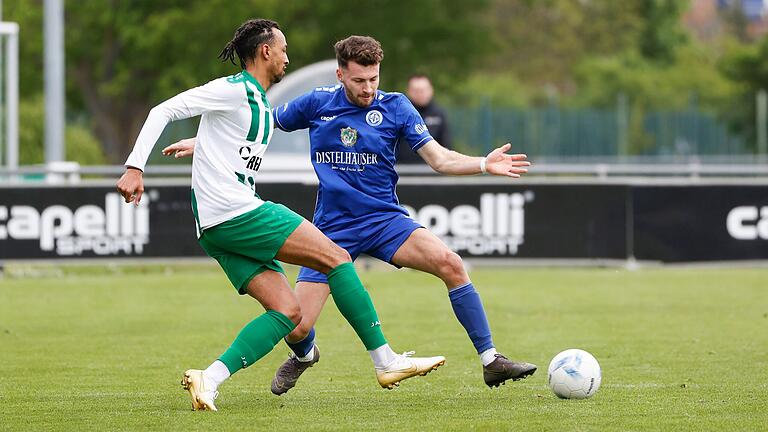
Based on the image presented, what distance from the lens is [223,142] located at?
7133mm

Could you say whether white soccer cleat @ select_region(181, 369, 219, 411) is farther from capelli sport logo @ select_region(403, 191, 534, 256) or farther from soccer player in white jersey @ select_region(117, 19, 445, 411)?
capelli sport logo @ select_region(403, 191, 534, 256)

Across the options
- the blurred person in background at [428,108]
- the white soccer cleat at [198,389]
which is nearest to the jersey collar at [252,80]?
the white soccer cleat at [198,389]

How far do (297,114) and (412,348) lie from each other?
8.52ft

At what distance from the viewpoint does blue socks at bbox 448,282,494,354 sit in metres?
7.80

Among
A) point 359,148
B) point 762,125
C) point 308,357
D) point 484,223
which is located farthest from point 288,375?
point 762,125

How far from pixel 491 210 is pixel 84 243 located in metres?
4.72

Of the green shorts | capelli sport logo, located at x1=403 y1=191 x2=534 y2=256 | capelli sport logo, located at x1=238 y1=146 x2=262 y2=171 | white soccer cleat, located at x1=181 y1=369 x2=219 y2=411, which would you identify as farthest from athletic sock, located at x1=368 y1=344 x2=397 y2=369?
capelli sport logo, located at x1=403 y1=191 x2=534 y2=256

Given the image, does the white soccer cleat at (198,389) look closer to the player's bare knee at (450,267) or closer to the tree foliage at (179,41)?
the player's bare knee at (450,267)

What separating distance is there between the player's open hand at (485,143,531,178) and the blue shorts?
2.14ft

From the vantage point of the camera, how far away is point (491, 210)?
54.4 ft

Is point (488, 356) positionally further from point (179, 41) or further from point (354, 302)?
point (179, 41)

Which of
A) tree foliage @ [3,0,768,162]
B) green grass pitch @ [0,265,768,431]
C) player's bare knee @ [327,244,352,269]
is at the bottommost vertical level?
green grass pitch @ [0,265,768,431]

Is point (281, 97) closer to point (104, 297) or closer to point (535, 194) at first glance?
point (535, 194)

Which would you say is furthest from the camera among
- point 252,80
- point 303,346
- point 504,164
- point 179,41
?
point 179,41
